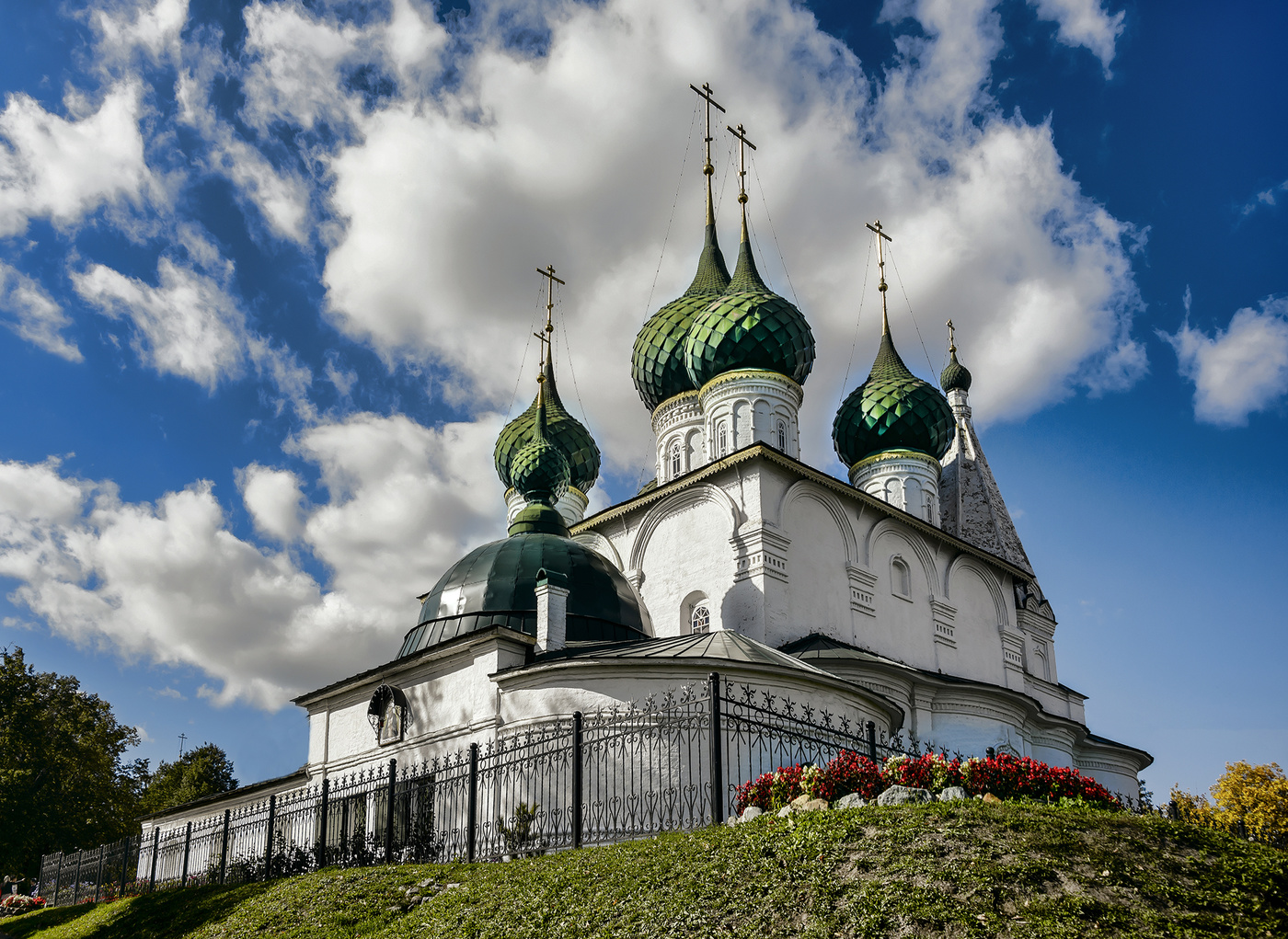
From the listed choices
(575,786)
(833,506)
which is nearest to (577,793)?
(575,786)

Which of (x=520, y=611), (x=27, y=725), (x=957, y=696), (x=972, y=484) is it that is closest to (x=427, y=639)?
(x=520, y=611)

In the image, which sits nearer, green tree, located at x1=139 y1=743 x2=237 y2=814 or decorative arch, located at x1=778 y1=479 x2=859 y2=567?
decorative arch, located at x1=778 y1=479 x2=859 y2=567

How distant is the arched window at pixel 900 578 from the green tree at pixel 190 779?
66.4 ft

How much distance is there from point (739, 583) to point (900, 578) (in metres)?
4.03

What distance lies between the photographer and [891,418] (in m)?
23.0

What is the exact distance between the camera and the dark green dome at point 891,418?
2295cm

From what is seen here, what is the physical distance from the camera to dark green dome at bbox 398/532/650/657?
14031 millimetres

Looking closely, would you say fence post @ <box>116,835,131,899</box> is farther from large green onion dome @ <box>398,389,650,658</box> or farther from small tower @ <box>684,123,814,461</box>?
small tower @ <box>684,123,814,461</box>

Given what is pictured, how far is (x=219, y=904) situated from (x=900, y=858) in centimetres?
690

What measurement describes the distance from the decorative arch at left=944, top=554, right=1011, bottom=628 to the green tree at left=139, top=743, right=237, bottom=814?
20.8 m

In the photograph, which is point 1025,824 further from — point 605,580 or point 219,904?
point 605,580

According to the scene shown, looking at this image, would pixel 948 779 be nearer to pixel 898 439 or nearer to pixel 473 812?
pixel 473 812

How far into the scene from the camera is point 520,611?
13.9m

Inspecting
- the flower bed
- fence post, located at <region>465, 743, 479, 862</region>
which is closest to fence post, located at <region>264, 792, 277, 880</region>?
fence post, located at <region>465, 743, 479, 862</region>
